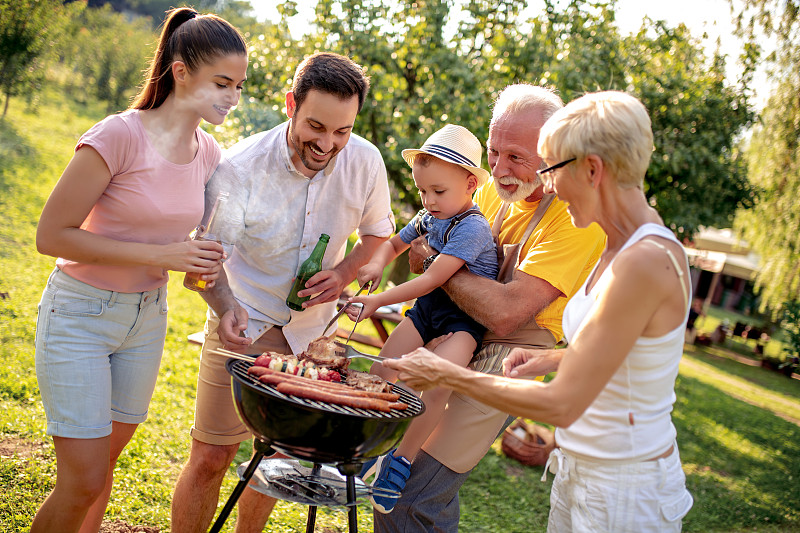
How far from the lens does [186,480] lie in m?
3.21

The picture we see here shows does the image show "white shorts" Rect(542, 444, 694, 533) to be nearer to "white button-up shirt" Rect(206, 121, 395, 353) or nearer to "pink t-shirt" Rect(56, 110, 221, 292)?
"white button-up shirt" Rect(206, 121, 395, 353)

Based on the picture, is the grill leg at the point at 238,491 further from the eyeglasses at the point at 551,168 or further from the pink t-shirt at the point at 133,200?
the eyeglasses at the point at 551,168

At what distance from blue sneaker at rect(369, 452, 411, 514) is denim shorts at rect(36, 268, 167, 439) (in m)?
1.19

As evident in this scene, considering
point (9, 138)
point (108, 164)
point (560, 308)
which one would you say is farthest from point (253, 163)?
point (9, 138)

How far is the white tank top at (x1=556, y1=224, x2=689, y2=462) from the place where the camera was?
207 centimetres

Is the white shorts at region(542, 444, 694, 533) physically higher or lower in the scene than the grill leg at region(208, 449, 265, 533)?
higher

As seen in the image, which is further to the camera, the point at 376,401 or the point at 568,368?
the point at 376,401

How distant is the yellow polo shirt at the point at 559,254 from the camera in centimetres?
285

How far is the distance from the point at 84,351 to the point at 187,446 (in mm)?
2992

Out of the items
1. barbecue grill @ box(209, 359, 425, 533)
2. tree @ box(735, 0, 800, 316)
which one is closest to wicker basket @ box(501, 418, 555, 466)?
barbecue grill @ box(209, 359, 425, 533)

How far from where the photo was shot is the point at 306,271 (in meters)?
3.26

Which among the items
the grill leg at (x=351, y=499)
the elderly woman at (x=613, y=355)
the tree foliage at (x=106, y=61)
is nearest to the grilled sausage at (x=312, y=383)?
the elderly woman at (x=613, y=355)

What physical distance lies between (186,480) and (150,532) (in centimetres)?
94

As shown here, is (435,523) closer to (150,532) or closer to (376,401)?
(376,401)
